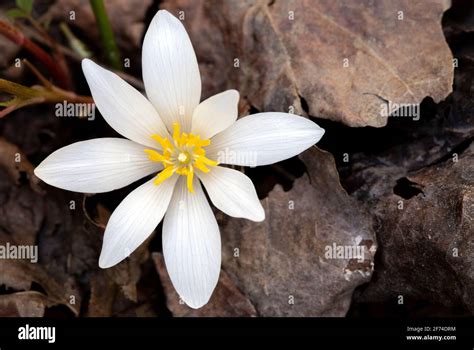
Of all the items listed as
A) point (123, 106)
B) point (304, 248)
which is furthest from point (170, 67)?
point (304, 248)

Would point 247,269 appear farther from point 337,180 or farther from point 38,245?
point 38,245

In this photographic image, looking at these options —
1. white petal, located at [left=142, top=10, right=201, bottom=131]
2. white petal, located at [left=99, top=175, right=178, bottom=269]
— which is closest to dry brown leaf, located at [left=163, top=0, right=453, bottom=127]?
white petal, located at [left=142, top=10, right=201, bottom=131]

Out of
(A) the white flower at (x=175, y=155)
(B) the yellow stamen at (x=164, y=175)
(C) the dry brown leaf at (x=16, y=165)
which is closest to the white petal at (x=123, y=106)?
(A) the white flower at (x=175, y=155)

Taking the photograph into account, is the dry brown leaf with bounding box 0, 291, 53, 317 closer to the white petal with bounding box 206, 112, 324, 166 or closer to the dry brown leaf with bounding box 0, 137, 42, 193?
the dry brown leaf with bounding box 0, 137, 42, 193

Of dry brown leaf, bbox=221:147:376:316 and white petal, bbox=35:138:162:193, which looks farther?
dry brown leaf, bbox=221:147:376:316

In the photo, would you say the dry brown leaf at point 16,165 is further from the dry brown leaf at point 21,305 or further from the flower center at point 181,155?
the flower center at point 181,155

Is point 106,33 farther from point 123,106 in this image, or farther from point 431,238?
point 431,238

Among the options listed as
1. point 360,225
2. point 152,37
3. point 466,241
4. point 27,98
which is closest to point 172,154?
point 152,37
